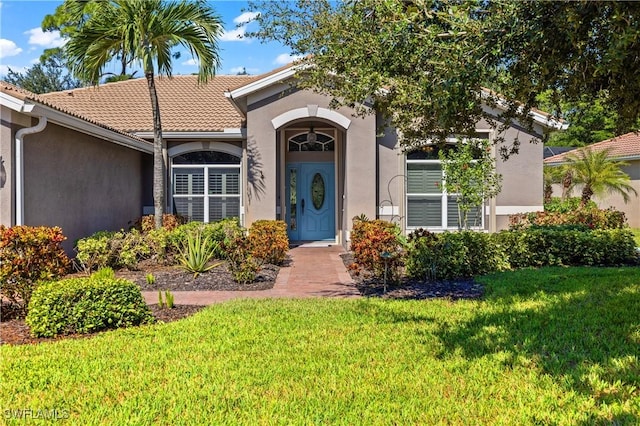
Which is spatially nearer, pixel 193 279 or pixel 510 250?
pixel 193 279

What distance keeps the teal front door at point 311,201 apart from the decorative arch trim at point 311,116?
310cm

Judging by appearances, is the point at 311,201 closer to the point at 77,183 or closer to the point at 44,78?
the point at 77,183

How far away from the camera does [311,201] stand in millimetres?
17469

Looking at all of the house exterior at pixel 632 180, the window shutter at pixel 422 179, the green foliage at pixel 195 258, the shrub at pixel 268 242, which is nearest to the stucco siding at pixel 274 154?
the window shutter at pixel 422 179

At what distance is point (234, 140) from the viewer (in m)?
16.3

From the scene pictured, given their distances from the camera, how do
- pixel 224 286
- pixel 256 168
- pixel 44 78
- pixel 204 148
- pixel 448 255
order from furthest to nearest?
pixel 44 78 → pixel 204 148 → pixel 256 168 → pixel 448 255 → pixel 224 286

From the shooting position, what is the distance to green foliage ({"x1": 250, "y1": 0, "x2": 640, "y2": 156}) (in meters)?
4.32

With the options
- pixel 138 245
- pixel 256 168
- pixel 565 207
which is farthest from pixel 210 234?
pixel 565 207

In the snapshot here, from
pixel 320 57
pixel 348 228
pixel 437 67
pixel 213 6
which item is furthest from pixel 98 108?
pixel 437 67

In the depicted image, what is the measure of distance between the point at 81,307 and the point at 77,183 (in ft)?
22.6

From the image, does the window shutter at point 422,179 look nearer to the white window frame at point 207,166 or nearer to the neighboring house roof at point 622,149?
the white window frame at point 207,166

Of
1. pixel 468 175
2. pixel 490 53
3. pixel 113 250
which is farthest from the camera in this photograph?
pixel 468 175

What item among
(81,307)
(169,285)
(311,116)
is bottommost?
(169,285)

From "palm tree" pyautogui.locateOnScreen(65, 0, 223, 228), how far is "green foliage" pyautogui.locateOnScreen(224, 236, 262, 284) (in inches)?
190
